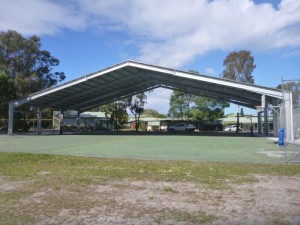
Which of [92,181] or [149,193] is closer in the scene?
[149,193]

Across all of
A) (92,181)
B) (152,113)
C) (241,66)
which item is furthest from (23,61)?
(152,113)

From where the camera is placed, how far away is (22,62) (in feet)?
160

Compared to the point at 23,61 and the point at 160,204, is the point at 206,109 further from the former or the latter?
the point at 160,204

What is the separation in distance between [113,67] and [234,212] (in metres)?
28.3

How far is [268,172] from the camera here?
9953mm

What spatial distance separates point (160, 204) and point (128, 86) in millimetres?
38513

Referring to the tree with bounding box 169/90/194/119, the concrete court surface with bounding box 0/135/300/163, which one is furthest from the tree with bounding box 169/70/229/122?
the concrete court surface with bounding box 0/135/300/163

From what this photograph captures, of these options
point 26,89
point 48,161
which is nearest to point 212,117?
point 26,89

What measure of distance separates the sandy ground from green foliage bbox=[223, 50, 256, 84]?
181 ft

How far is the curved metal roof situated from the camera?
101 ft

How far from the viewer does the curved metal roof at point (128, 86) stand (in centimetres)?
3067

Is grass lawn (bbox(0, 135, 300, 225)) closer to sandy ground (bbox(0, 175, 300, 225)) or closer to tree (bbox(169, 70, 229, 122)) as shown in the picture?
sandy ground (bbox(0, 175, 300, 225))

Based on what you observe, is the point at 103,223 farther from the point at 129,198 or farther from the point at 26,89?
the point at 26,89

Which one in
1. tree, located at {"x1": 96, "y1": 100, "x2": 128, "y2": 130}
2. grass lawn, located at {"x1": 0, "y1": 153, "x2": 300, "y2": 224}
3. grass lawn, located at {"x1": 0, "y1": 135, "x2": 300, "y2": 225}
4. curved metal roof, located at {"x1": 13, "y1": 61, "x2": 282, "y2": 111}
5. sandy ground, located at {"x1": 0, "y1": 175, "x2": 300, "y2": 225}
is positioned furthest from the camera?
tree, located at {"x1": 96, "y1": 100, "x2": 128, "y2": 130}
